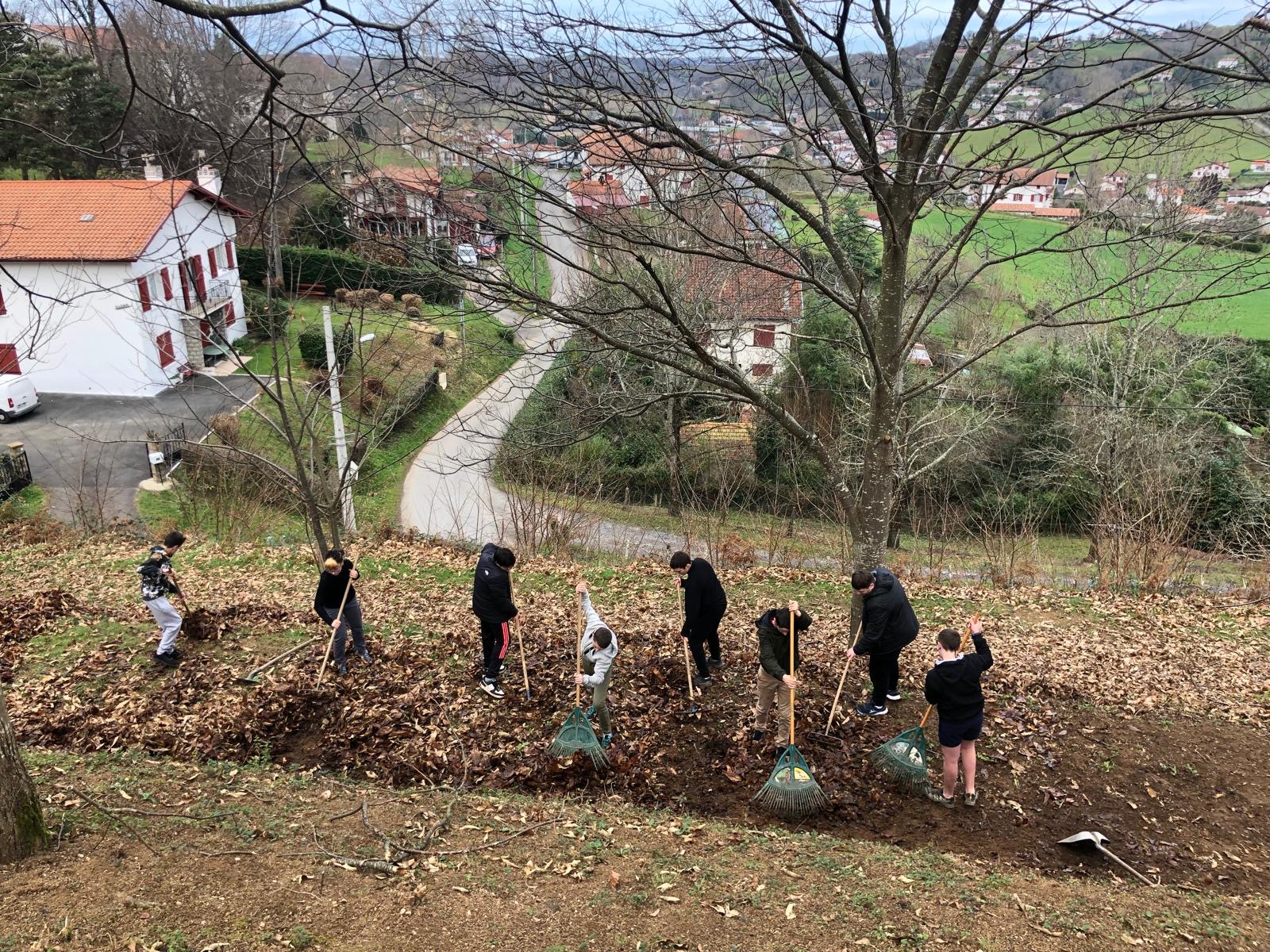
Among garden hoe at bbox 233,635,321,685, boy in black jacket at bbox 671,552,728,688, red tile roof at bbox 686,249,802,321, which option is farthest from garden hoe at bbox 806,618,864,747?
red tile roof at bbox 686,249,802,321

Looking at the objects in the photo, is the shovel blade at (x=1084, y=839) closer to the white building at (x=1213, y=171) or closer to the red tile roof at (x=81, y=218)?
the white building at (x=1213, y=171)

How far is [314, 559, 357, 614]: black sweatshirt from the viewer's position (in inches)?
311

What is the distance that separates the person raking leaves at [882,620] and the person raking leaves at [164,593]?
6410mm

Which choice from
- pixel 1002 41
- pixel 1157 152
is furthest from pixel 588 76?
pixel 1157 152

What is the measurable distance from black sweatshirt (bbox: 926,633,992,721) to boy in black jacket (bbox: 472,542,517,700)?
12.1 feet

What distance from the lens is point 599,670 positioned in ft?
22.8

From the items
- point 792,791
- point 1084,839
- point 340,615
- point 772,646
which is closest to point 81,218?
point 340,615

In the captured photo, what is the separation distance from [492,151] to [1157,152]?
522 centimetres

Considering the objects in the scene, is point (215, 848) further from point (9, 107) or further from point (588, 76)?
point (9, 107)

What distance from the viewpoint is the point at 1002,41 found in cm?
612

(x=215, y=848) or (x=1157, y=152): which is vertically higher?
(x=1157, y=152)

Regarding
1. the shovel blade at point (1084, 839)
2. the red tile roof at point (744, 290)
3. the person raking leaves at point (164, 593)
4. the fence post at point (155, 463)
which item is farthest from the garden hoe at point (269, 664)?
the fence post at point (155, 463)

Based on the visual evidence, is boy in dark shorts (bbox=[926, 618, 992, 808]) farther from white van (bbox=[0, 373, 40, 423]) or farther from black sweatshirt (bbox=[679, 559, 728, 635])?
white van (bbox=[0, 373, 40, 423])

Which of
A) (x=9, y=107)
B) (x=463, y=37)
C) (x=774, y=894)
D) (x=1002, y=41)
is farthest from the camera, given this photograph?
(x=9, y=107)
